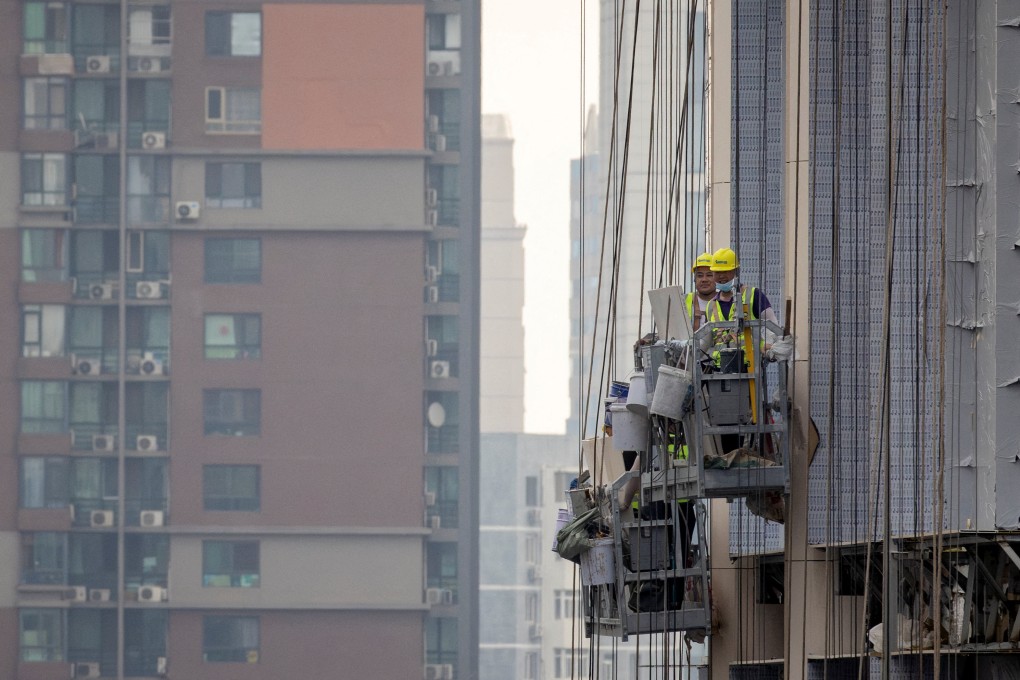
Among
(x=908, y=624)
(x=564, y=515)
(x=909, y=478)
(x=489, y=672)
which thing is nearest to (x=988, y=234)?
(x=909, y=478)

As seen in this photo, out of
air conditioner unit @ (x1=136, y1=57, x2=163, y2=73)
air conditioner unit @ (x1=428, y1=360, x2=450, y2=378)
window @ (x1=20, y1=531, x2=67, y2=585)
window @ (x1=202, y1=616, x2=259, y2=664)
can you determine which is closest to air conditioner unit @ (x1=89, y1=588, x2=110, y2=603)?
window @ (x1=20, y1=531, x2=67, y2=585)

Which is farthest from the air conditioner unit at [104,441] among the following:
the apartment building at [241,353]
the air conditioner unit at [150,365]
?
the air conditioner unit at [150,365]

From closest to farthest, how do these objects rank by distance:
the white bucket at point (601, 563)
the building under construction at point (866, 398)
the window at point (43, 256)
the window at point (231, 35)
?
1. the building under construction at point (866, 398)
2. the white bucket at point (601, 563)
3. the window at point (43, 256)
4. the window at point (231, 35)

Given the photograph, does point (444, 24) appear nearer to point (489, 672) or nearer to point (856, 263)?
point (489, 672)

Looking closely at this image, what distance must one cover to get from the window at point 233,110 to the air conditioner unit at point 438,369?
27.5 ft

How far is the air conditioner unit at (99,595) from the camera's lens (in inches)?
1914

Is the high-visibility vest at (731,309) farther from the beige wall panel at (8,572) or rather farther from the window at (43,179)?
the window at (43,179)

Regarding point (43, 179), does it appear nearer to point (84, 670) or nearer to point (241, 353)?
point (241, 353)

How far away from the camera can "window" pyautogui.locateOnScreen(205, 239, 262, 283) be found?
48.5 meters

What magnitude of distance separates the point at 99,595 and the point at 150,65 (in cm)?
1541

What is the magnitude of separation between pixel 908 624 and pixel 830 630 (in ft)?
3.08

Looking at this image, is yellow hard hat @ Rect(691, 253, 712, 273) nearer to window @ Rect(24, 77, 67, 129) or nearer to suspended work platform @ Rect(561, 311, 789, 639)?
suspended work platform @ Rect(561, 311, 789, 639)

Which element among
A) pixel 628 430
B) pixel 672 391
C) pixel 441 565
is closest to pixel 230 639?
pixel 441 565

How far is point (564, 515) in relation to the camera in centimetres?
1118
